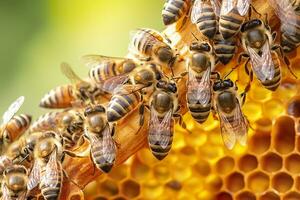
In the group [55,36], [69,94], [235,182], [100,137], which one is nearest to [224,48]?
[100,137]

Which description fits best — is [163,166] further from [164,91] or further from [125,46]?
[125,46]

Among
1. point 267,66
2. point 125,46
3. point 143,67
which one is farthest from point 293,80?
point 125,46

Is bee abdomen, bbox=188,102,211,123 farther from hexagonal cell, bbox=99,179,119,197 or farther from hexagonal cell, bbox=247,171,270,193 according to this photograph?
hexagonal cell, bbox=99,179,119,197

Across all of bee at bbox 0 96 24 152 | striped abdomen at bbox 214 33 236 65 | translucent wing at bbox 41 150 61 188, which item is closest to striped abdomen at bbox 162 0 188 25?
striped abdomen at bbox 214 33 236 65

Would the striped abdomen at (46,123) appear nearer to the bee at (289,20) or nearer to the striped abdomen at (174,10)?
the striped abdomen at (174,10)

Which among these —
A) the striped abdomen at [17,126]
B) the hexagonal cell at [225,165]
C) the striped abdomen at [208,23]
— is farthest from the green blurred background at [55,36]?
the striped abdomen at [208,23]

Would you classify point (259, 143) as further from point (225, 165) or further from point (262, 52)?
point (262, 52)
